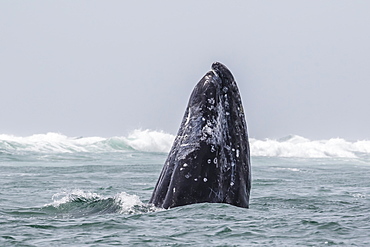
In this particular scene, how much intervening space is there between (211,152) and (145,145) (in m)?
37.5

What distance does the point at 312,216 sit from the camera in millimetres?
8977

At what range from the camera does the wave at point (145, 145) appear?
125 feet

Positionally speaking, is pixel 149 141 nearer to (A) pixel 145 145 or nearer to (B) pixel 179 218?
(A) pixel 145 145

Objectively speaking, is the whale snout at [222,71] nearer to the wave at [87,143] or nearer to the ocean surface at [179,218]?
the ocean surface at [179,218]

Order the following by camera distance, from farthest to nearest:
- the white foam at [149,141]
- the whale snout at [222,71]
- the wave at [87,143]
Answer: the white foam at [149,141] < the wave at [87,143] < the whale snout at [222,71]

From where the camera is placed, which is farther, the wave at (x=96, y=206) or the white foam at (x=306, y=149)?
the white foam at (x=306, y=149)

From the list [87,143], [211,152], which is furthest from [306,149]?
[211,152]

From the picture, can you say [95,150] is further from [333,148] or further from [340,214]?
[340,214]

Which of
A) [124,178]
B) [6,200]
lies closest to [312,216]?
[6,200]

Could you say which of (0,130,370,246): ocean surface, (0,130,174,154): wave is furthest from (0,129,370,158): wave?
(0,130,370,246): ocean surface

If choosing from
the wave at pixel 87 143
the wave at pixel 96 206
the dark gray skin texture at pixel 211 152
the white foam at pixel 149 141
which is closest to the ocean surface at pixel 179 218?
the wave at pixel 96 206

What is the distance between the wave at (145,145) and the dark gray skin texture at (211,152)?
27.6 m

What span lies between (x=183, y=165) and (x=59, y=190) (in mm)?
5948

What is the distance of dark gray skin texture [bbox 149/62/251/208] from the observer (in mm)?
8383
